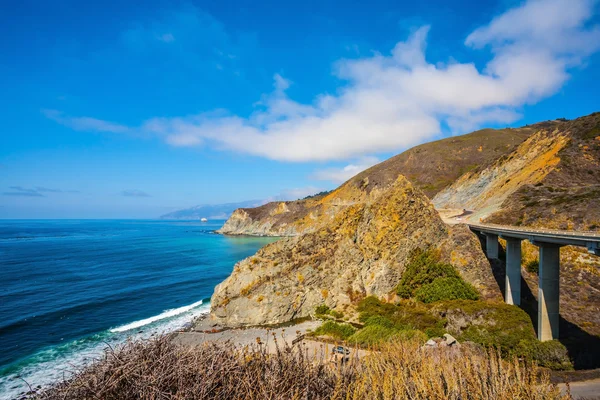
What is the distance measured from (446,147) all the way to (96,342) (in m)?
169

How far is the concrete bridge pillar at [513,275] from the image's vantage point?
2612 cm

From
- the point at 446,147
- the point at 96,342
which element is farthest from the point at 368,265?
the point at 446,147

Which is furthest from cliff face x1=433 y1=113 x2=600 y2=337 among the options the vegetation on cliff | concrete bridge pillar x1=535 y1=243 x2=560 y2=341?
the vegetation on cliff

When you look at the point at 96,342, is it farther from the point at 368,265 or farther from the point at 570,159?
the point at 570,159

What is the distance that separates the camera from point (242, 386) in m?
7.57

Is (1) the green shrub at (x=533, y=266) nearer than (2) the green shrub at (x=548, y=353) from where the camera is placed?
No

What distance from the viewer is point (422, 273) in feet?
100

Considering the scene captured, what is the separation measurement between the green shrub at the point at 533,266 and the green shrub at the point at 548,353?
11.6 m

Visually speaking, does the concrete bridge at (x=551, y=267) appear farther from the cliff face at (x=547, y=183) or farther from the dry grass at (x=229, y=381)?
the cliff face at (x=547, y=183)

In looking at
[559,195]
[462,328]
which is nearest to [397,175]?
[559,195]

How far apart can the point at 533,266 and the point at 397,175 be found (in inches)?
4556

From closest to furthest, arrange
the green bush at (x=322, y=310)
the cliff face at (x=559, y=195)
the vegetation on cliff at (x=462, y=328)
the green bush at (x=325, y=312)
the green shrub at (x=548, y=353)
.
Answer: the green shrub at (x=548, y=353)
the vegetation on cliff at (x=462, y=328)
the cliff face at (x=559, y=195)
the green bush at (x=325, y=312)
the green bush at (x=322, y=310)

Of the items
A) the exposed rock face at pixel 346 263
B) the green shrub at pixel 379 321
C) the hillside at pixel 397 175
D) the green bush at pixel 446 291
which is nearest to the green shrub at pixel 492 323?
the green bush at pixel 446 291

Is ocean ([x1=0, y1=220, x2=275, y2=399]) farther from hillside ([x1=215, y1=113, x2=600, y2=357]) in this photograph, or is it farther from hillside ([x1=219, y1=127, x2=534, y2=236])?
hillside ([x1=219, y1=127, x2=534, y2=236])
